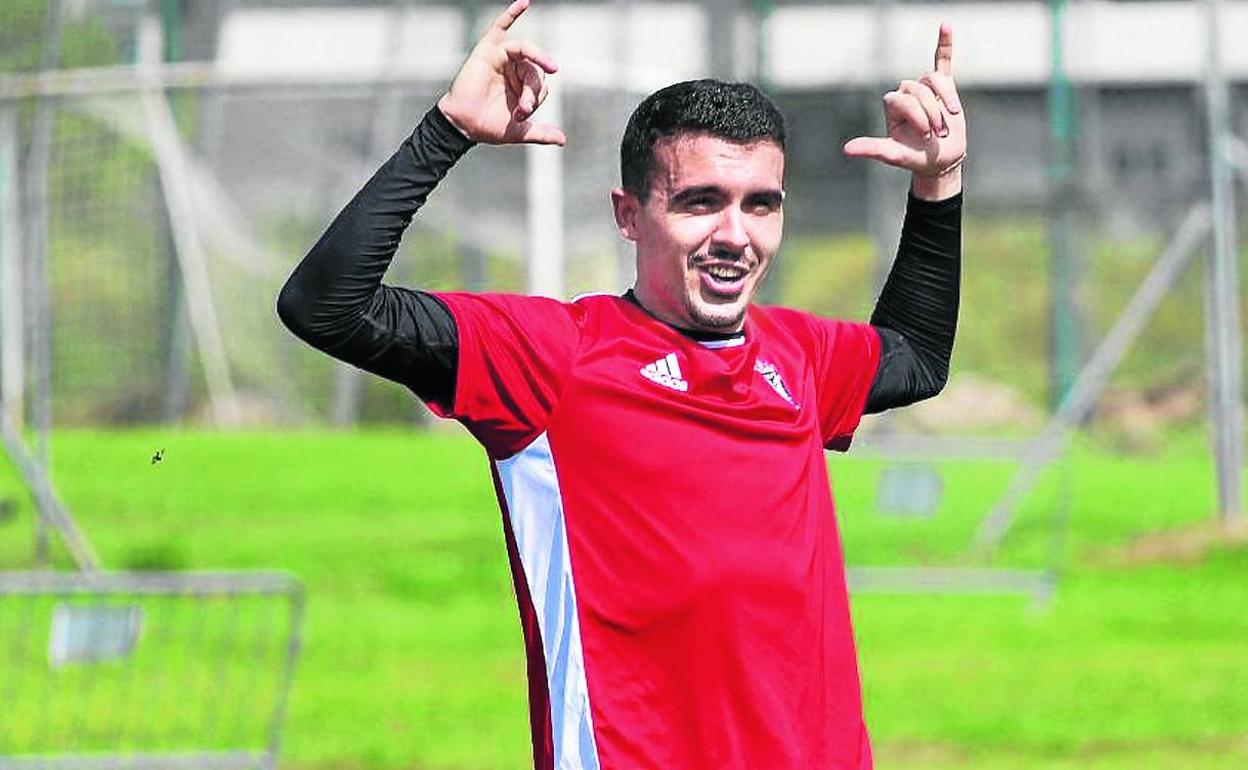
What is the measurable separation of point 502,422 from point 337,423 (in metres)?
15.7

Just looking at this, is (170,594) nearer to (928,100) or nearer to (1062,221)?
(928,100)

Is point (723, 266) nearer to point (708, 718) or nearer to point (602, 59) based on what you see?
point (708, 718)

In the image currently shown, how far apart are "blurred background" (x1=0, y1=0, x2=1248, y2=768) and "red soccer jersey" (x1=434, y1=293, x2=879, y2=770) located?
7811 mm

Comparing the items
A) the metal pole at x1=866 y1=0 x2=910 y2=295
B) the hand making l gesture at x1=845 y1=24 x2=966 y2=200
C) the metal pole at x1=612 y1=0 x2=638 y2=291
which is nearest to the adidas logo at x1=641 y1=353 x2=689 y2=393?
the hand making l gesture at x1=845 y1=24 x2=966 y2=200

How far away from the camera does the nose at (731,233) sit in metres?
3.89

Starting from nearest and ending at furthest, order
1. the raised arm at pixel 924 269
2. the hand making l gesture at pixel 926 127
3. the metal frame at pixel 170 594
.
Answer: the hand making l gesture at pixel 926 127, the raised arm at pixel 924 269, the metal frame at pixel 170 594

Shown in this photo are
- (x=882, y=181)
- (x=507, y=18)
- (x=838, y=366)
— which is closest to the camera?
(x=507, y=18)

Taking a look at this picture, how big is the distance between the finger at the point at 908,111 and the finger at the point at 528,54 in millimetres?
633

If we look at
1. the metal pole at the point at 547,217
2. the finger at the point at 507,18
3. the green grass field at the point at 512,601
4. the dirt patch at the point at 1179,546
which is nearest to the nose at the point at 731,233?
the finger at the point at 507,18

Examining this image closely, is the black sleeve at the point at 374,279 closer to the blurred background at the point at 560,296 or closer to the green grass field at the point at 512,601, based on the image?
the green grass field at the point at 512,601

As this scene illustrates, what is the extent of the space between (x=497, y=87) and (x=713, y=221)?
1.29 feet

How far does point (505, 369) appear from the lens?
13.0ft

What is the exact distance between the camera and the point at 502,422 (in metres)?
3.99

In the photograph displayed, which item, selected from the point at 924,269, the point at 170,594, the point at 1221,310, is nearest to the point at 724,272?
the point at 924,269
